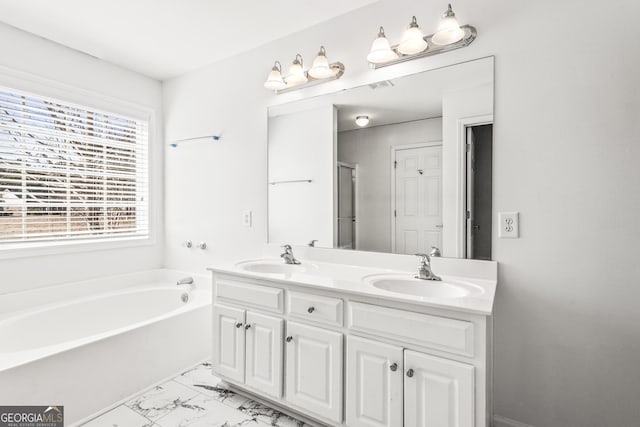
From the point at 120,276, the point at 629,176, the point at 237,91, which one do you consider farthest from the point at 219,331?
the point at 629,176

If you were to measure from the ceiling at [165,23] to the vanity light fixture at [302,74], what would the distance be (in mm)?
251

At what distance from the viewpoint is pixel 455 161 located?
175 centimetres

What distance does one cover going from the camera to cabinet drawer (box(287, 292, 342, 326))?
1.56 meters

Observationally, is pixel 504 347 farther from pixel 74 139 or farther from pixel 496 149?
pixel 74 139

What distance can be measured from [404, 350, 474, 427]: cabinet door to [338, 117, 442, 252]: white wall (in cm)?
75

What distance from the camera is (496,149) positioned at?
1662 mm

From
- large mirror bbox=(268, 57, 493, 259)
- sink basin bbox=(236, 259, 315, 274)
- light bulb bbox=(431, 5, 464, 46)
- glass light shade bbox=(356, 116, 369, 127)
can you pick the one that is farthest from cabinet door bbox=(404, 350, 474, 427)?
light bulb bbox=(431, 5, 464, 46)

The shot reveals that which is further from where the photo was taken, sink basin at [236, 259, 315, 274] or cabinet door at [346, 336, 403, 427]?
sink basin at [236, 259, 315, 274]

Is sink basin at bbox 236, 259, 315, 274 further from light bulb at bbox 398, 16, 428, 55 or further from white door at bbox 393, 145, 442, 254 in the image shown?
light bulb at bbox 398, 16, 428, 55

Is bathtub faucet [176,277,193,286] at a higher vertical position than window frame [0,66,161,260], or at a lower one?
lower

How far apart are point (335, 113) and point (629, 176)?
1.52 m

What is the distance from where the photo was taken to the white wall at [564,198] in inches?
55.4

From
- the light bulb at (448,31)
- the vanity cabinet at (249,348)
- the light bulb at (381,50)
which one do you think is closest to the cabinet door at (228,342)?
the vanity cabinet at (249,348)

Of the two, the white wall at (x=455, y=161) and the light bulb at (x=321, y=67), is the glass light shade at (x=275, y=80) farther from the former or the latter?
the white wall at (x=455, y=161)
